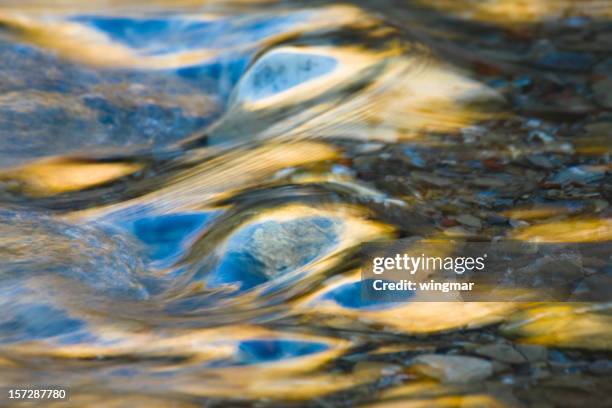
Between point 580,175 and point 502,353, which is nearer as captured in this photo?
point 502,353

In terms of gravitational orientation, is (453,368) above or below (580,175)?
below

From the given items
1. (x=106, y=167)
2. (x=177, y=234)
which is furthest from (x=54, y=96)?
(x=177, y=234)

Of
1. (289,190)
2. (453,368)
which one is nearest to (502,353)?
(453,368)

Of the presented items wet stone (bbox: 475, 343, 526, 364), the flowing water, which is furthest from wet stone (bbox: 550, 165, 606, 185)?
wet stone (bbox: 475, 343, 526, 364)

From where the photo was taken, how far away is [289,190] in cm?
251

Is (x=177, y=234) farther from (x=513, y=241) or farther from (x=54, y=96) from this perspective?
(x=54, y=96)

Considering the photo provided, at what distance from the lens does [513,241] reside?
2.24m

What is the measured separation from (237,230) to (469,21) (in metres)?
1.89

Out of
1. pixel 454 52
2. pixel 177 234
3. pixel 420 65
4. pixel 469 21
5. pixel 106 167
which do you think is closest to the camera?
pixel 177 234

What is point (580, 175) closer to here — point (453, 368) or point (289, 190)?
point (289, 190)

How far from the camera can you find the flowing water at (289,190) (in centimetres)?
183

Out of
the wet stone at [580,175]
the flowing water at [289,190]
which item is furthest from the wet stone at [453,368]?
the wet stone at [580,175]

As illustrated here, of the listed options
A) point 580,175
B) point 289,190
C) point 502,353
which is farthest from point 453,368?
point 580,175

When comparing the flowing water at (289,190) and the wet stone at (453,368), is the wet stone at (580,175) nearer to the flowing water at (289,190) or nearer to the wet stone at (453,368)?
the flowing water at (289,190)
